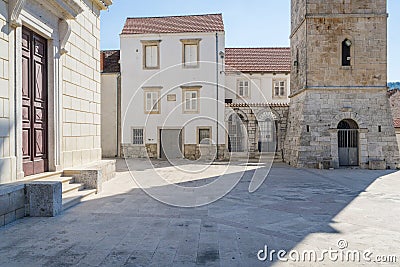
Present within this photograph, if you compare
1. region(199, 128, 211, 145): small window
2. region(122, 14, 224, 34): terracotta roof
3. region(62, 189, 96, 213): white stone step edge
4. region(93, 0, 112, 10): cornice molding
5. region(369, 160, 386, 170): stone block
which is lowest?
region(369, 160, 386, 170): stone block

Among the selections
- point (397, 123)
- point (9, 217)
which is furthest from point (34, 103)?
point (397, 123)

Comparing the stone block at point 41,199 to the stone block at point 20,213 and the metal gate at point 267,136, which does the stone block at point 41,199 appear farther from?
the metal gate at point 267,136

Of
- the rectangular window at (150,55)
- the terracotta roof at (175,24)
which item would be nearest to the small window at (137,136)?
the rectangular window at (150,55)

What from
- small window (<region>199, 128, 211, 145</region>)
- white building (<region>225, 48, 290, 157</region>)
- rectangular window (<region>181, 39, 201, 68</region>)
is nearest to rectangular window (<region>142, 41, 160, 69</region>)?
rectangular window (<region>181, 39, 201, 68</region>)

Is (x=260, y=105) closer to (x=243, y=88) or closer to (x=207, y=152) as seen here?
(x=243, y=88)

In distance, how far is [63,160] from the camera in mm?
6848

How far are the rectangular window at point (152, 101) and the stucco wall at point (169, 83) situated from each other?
20 centimetres

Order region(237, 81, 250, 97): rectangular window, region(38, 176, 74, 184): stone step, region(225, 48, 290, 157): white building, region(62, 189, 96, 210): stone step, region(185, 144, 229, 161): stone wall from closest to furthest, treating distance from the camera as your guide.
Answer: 1. region(62, 189, 96, 210): stone step
2. region(38, 176, 74, 184): stone step
3. region(225, 48, 290, 157): white building
4. region(185, 144, 229, 161): stone wall
5. region(237, 81, 250, 97): rectangular window

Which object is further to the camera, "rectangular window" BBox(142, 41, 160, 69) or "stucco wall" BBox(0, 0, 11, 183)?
"rectangular window" BBox(142, 41, 160, 69)

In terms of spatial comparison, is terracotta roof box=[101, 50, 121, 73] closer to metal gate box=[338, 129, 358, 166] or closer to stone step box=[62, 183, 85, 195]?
metal gate box=[338, 129, 358, 166]

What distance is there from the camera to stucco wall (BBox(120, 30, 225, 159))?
16.7 m

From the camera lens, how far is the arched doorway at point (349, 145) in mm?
12945

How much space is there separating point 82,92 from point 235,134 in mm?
10595

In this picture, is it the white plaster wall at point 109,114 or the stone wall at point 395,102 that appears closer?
the white plaster wall at point 109,114
